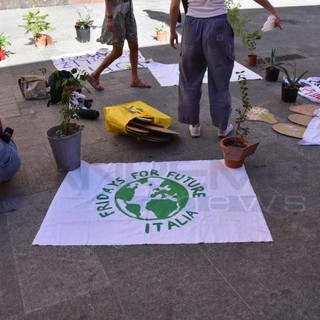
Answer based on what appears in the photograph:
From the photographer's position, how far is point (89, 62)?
227 inches

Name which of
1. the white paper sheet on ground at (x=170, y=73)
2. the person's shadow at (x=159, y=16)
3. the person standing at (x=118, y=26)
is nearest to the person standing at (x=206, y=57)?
the person standing at (x=118, y=26)

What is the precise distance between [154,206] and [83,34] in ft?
16.2

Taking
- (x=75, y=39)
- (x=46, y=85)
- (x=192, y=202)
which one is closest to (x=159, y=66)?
(x=46, y=85)

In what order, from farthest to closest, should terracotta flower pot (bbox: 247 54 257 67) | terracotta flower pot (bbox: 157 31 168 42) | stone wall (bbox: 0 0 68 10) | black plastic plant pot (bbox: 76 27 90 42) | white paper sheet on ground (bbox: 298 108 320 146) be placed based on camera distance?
stone wall (bbox: 0 0 68 10) → terracotta flower pot (bbox: 157 31 168 42) → black plastic plant pot (bbox: 76 27 90 42) → terracotta flower pot (bbox: 247 54 257 67) → white paper sheet on ground (bbox: 298 108 320 146)

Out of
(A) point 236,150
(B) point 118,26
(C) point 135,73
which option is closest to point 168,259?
(A) point 236,150

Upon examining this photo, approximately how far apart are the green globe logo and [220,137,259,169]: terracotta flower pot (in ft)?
1.51

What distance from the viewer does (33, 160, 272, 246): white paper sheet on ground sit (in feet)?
7.84

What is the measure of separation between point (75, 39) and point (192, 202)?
5295mm

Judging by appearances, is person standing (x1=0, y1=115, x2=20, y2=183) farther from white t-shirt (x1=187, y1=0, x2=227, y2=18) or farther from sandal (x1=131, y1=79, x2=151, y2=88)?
sandal (x1=131, y1=79, x2=151, y2=88)

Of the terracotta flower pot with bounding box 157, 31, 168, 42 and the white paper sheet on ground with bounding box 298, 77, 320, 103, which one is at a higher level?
the terracotta flower pot with bounding box 157, 31, 168, 42

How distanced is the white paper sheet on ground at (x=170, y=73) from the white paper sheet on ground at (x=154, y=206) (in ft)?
6.62

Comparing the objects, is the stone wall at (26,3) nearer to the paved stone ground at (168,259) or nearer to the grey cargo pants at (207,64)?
the paved stone ground at (168,259)

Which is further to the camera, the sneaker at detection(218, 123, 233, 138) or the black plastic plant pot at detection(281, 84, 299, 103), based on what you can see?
the black plastic plant pot at detection(281, 84, 299, 103)

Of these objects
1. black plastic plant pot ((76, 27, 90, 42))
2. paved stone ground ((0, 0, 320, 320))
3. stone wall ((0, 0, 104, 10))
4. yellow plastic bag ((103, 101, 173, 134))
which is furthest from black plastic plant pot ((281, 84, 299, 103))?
stone wall ((0, 0, 104, 10))
